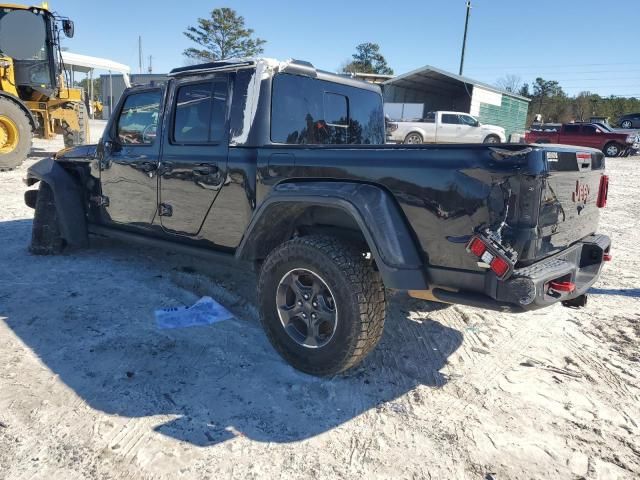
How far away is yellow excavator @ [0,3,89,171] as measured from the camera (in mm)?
10828

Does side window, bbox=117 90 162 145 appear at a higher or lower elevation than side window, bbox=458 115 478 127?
lower

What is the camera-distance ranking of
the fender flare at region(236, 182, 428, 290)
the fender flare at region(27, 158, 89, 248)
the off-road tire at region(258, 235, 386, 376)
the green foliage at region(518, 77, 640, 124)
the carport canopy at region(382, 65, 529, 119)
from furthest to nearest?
the green foliage at region(518, 77, 640, 124)
the carport canopy at region(382, 65, 529, 119)
the fender flare at region(27, 158, 89, 248)
the off-road tire at region(258, 235, 386, 376)
the fender flare at region(236, 182, 428, 290)

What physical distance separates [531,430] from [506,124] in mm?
36274

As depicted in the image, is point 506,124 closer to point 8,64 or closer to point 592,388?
point 8,64

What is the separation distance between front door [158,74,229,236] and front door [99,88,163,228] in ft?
0.59

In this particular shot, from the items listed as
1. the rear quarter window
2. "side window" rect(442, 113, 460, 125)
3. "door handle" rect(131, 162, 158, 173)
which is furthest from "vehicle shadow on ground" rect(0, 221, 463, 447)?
"side window" rect(442, 113, 460, 125)

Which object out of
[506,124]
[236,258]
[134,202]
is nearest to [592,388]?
[236,258]

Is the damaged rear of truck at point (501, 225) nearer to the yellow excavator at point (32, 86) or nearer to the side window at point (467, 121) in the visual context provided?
the yellow excavator at point (32, 86)

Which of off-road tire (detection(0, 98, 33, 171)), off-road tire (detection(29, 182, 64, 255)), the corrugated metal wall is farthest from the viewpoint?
the corrugated metal wall

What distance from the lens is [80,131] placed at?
13.1m

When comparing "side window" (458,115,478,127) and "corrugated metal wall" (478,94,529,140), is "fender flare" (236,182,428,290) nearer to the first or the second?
"side window" (458,115,478,127)

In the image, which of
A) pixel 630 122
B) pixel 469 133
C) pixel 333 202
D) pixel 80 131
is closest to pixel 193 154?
pixel 333 202

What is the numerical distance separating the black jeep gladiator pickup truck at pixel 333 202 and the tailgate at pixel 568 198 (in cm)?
1

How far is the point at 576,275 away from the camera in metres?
2.87
